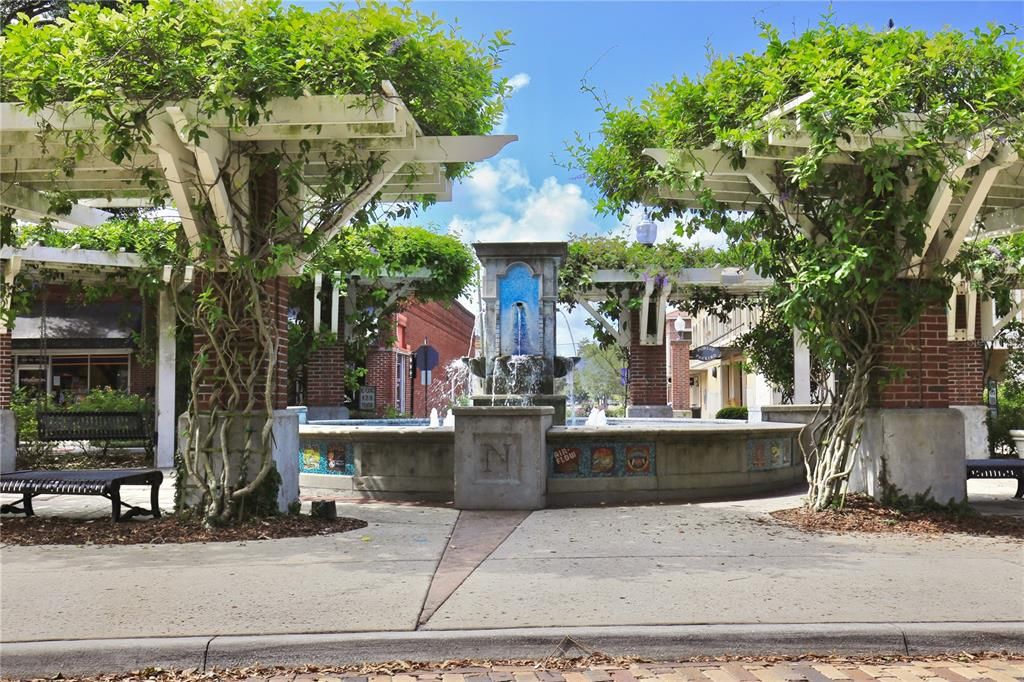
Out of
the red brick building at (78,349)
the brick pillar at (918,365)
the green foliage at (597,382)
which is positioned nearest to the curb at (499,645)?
the brick pillar at (918,365)

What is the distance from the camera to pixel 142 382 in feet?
79.9

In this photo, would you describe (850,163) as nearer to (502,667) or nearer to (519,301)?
(502,667)

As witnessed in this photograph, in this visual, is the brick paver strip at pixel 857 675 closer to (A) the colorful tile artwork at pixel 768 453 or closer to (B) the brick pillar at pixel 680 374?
(A) the colorful tile artwork at pixel 768 453

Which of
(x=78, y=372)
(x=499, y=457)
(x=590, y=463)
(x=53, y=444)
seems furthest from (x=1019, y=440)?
(x=78, y=372)

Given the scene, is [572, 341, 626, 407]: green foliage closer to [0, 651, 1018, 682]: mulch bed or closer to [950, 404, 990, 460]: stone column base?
[950, 404, 990, 460]: stone column base

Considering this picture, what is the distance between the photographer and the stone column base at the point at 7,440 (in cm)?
1305

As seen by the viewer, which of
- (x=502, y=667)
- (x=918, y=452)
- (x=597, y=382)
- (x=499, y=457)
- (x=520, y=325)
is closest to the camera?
(x=502, y=667)

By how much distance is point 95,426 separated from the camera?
15.1m

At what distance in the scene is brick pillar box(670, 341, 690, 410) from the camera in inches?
1857

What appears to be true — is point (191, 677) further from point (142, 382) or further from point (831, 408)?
point (142, 382)

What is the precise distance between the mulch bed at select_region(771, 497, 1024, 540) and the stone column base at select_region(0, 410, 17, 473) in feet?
35.8

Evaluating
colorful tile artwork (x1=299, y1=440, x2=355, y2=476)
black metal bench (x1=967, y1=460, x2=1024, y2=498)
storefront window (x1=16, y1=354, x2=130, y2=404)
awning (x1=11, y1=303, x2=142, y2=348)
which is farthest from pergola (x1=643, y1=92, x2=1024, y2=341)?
storefront window (x1=16, y1=354, x2=130, y2=404)

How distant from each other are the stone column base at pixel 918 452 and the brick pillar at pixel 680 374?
37.5 meters

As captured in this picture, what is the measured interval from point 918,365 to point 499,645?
5.84 m
